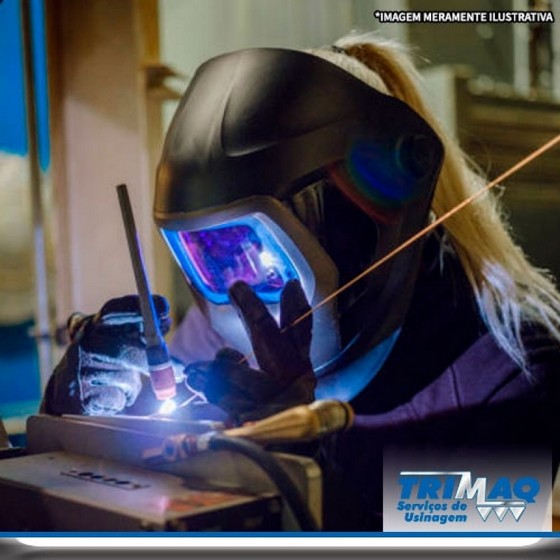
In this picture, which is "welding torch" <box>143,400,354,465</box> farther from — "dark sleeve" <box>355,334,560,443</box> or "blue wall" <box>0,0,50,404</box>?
"blue wall" <box>0,0,50,404</box>

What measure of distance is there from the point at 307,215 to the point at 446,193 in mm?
246

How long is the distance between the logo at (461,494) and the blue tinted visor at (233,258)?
420mm

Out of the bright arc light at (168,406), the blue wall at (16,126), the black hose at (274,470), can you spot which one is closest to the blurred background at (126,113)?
the blue wall at (16,126)

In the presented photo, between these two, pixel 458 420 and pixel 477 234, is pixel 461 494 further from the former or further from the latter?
pixel 477 234

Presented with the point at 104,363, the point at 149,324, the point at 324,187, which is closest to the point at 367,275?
the point at 324,187

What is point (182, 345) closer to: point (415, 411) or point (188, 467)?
point (188, 467)

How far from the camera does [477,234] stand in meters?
1.53

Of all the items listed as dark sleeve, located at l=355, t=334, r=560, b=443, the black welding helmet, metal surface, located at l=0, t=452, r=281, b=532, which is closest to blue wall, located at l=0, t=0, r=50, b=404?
metal surface, located at l=0, t=452, r=281, b=532

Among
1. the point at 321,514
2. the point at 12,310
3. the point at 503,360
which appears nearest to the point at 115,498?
the point at 321,514

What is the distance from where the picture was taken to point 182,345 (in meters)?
1.63

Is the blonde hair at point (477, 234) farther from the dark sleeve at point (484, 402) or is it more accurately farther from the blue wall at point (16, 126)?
the blue wall at point (16, 126)

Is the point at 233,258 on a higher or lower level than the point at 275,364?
higher

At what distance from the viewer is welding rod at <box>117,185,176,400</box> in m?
1.61

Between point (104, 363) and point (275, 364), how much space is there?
0.36 meters
